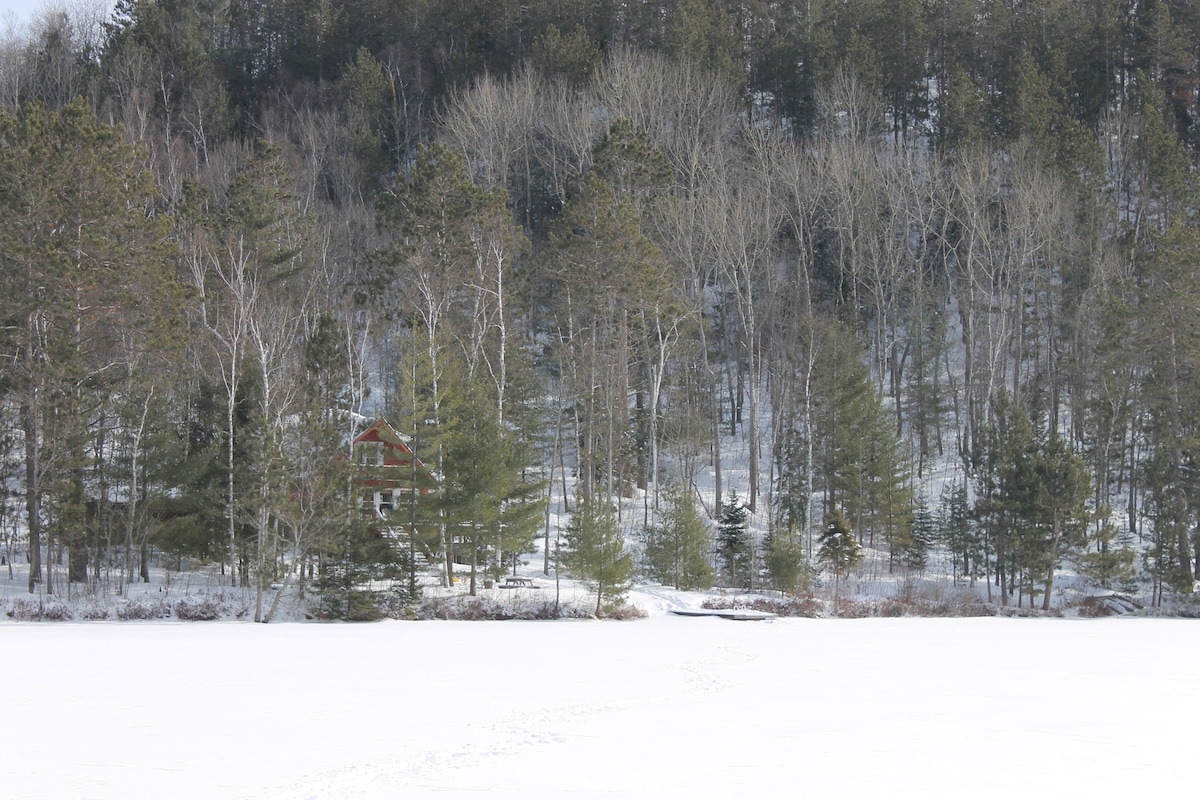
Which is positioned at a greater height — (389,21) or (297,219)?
(389,21)

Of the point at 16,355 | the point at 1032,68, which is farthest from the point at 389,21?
the point at 16,355

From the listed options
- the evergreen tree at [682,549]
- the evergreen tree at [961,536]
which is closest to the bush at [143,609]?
the evergreen tree at [682,549]

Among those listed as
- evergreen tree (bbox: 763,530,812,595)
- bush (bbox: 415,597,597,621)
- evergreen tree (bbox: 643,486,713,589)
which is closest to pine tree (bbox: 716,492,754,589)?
evergreen tree (bbox: 763,530,812,595)

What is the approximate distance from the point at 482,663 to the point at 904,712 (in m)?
7.59

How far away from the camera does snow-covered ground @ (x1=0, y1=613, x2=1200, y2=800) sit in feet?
30.8

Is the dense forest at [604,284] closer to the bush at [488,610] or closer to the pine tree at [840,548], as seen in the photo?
the pine tree at [840,548]

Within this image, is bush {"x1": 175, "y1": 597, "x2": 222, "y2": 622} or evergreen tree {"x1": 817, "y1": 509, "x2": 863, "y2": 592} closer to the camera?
bush {"x1": 175, "y1": 597, "x2": 222, "y2": 622}

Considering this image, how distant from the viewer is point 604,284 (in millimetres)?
35938

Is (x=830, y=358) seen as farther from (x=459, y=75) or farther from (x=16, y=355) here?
(x=459, y=75)

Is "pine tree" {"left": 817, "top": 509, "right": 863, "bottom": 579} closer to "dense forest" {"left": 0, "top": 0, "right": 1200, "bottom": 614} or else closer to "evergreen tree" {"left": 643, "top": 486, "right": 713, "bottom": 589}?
"dense forest" {"left": 0, "top": 0, "right": 1200, "bottom": 614}

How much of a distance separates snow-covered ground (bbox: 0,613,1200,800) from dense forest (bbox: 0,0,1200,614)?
29.1ft

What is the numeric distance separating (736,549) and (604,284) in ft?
34.0

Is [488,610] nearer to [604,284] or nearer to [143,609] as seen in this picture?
[143,609]

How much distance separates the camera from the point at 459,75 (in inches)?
2542
